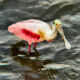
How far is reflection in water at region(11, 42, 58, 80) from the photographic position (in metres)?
4.89

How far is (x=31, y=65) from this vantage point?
523cm

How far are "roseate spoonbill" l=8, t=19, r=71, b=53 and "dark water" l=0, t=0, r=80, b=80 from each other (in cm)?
21

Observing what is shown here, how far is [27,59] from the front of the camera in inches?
213

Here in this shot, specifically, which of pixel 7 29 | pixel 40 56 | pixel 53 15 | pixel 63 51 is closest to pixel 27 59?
pixel 40 56

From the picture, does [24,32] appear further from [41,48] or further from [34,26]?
[41,48]

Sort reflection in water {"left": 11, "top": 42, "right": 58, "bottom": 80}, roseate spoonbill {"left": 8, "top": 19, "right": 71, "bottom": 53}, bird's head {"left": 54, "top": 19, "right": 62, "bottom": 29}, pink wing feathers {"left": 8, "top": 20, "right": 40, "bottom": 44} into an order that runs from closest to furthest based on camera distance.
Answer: reflection in water {"left": 11, "top": 42, "right": 58, "bottom": 80} → bird's head {"left": 54, "top": 19, "right": 62, "bottom": 29} → roseate spoonbill {"left": 8, "top": 19, "right": 71, "bottom": 53} → pink wing feathers {"left": 8, "top": 20, "right": 40, "bottom": 44}

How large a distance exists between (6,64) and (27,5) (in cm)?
238

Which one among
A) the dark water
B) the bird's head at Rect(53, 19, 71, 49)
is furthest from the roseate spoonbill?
the dark water

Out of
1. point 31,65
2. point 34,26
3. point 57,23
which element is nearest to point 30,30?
point 34,26

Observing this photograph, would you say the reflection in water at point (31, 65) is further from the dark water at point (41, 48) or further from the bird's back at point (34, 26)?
the bird's back at point (34, 26)

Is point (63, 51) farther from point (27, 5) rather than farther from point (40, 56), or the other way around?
point (27, 5)

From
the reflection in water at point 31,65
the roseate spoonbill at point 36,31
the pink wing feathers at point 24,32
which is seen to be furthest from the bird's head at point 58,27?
the reflection in water at point 31,65

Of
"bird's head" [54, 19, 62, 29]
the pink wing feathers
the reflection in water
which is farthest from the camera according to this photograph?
the pink wing feathers

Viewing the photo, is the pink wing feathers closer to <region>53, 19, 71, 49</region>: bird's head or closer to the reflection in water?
the reflection in water
